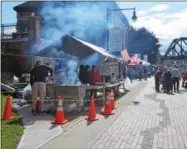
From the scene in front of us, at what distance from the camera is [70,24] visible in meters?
22.8

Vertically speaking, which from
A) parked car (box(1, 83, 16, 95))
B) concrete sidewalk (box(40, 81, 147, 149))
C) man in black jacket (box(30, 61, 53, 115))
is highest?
man in black jacket (box(30, 61, 53, 115))

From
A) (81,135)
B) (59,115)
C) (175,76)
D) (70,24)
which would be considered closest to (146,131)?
(81,135)

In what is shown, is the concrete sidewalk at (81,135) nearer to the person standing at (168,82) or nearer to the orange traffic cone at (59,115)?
the orange traffic cone at (59,115)

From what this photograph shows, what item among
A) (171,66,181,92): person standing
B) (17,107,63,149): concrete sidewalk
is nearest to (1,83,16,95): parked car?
(17,107,63,149): concrete sidewalk

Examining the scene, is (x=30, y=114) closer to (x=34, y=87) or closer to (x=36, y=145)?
(x=34, y=87)

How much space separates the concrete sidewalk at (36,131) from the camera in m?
7.59

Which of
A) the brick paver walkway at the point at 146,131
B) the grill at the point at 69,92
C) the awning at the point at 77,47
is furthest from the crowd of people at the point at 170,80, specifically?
the grill at the point at 69,92

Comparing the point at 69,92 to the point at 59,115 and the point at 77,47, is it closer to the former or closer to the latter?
the point at 59,115

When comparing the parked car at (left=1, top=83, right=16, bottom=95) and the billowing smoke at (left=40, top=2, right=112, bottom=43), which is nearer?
the parked car at (left=1, top=83, right=16, bottom=95)

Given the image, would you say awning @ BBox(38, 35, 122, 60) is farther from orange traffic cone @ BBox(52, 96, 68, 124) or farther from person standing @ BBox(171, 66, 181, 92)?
orange traffic cone @ BBox(52, 96, 68, 124)

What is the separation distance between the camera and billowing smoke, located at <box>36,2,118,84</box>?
64.2 ft

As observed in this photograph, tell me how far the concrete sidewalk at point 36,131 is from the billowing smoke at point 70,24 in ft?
17.7

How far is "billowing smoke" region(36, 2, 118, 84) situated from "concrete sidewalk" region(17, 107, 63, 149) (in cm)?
541

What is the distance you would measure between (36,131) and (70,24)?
572 inches
